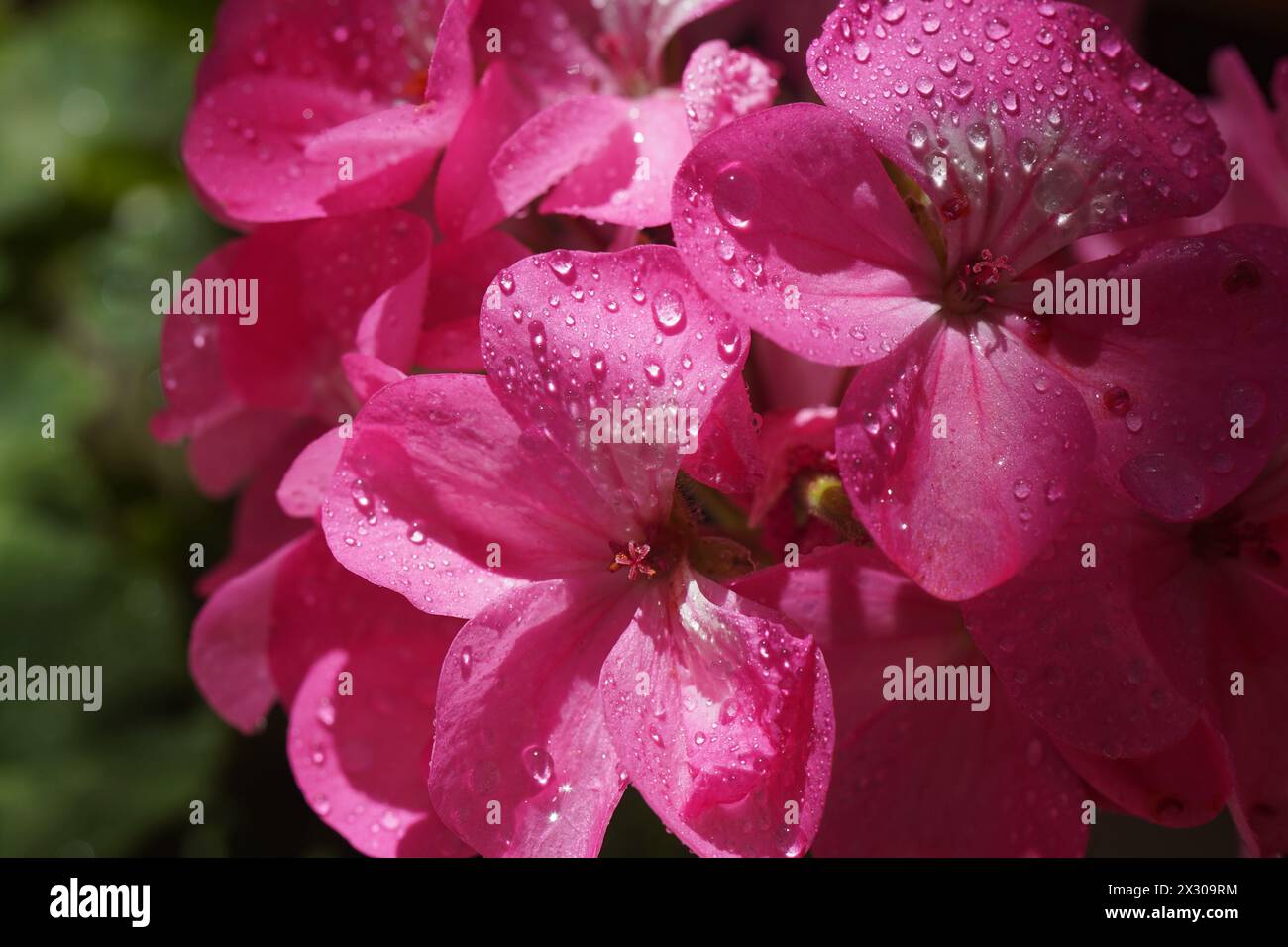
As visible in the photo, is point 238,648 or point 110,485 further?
point 110,485

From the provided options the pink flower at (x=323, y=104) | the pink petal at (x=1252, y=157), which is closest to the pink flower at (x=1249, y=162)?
the pink petal at (x=1252, y=157)

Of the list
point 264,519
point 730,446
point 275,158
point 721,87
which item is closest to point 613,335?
point 730,446

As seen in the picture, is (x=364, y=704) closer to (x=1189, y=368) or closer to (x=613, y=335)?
(x=613, y=335)

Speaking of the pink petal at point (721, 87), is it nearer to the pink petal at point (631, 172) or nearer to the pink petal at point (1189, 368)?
the pink petal at point (631, 172)

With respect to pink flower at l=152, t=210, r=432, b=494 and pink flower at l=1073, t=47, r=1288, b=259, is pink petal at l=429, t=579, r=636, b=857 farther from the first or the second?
pink flower at l=1073, t=47, r=1288, b=259

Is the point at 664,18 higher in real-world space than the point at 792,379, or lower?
higher

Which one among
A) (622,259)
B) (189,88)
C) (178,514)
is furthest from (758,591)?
(189,88)

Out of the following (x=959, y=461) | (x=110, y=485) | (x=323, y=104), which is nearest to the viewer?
(x=959, y=461)

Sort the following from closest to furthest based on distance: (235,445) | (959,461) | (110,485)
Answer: (959,461) < (235,445) < (110,485)
